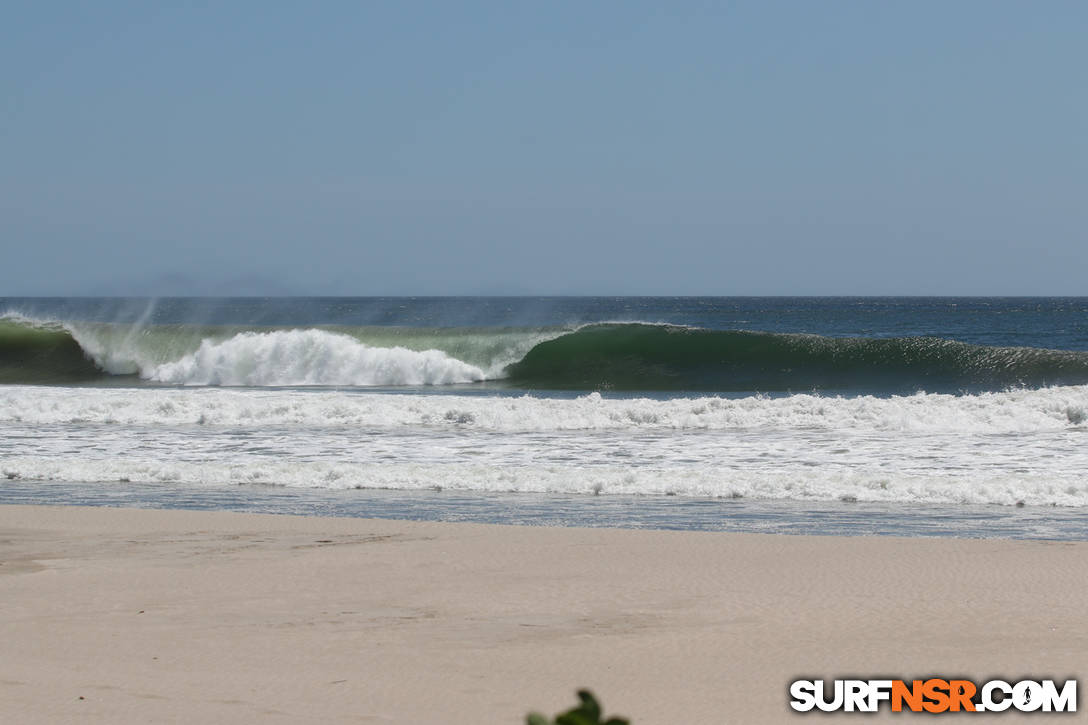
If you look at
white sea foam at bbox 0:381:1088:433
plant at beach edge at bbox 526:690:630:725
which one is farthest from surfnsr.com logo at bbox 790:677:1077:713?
white sea foam at bbox 0:381:1088:433

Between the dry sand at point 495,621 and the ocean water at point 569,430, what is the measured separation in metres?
1.41

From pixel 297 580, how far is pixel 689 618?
2125 millimetres

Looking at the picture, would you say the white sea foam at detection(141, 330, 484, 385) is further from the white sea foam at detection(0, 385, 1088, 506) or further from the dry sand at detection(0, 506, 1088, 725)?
the dry sand at detection(0, 506, 1088, 725)

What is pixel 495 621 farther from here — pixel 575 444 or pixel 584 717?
pixel 575 444

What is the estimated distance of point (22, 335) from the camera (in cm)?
3078

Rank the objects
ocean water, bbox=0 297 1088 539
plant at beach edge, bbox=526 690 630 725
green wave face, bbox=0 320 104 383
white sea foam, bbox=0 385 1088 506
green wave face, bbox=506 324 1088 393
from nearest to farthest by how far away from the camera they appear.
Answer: plant at beach edge, bbox=526 690 630 725
ocean water, bbox=0 297 1088 539
white sea foam, bbox=0 385 1088 506
green wave face, bbox=506 324 1088 393
green wave face, bbox=0 320 104 383

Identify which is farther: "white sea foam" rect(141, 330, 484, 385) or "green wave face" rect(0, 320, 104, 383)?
"green wave face" rect(0, 320, 104, 383)

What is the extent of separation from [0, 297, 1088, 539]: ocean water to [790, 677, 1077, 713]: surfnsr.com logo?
3500mm

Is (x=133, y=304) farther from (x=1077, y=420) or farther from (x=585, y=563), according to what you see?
(x=585, y=563)

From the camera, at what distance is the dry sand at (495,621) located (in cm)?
411

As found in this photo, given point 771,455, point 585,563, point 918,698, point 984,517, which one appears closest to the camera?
point 918,698

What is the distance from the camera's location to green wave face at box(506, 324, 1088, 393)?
2425 centimetres

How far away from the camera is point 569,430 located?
14.4 m

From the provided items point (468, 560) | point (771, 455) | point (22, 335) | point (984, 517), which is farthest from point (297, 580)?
point (22, 335)
